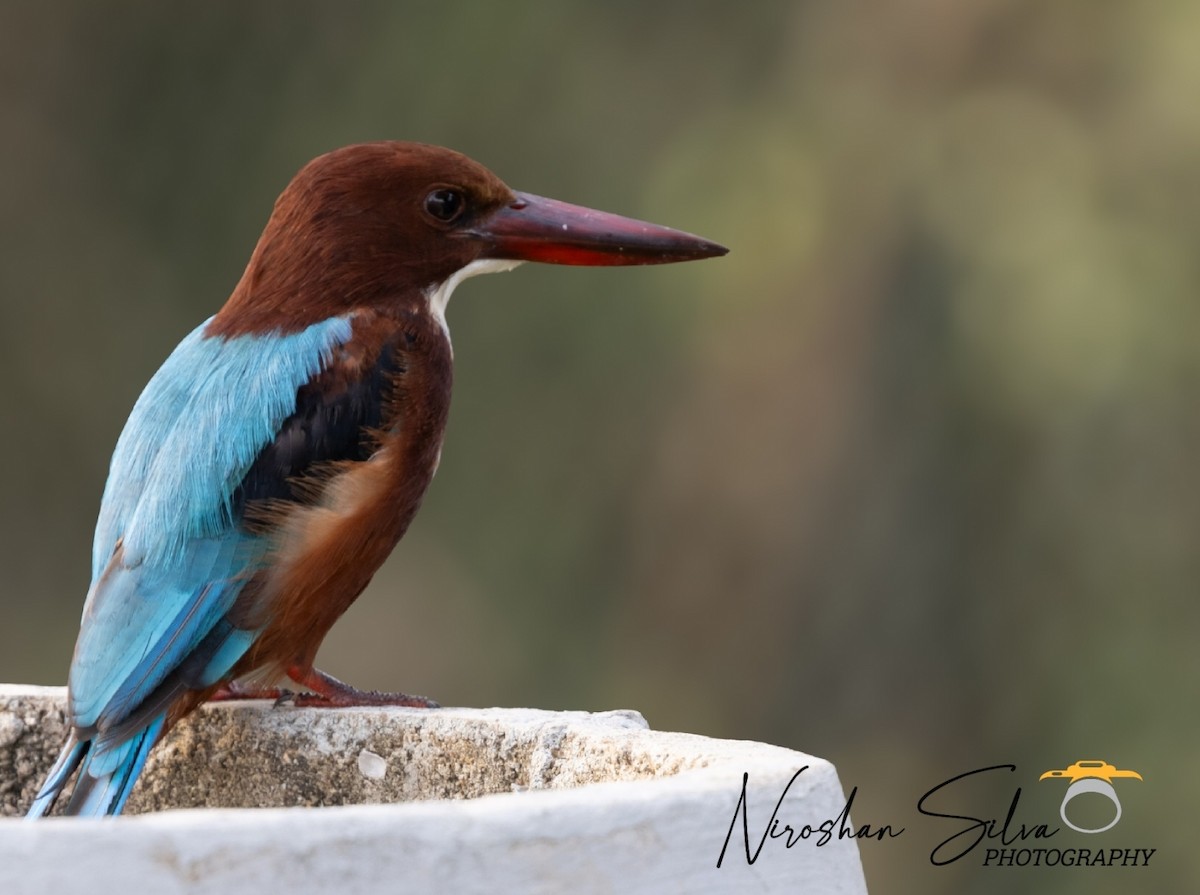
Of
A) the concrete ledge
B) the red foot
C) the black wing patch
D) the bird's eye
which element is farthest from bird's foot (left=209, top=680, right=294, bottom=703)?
the bird's eye

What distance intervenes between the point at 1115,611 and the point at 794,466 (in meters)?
1.59

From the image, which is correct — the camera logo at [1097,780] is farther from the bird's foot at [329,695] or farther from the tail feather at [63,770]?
the tail feather at [63,770]

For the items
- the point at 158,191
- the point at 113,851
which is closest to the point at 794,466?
the point at 158,191

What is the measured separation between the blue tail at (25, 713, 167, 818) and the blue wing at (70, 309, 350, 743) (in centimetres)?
7

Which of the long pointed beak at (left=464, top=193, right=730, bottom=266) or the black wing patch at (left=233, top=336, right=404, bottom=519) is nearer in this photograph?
the black wing patch at (left=233, top=336, right=404, bottom=519)

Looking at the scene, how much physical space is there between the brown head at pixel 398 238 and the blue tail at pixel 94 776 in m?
0.74

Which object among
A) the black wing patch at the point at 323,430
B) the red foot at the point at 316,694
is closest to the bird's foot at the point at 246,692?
the red foot at the point at 316,694

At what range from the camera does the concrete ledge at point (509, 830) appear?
4.02ft

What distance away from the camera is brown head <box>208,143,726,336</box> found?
2803 millimetres

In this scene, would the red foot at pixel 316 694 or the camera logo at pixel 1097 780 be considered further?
the camera logo at pixel 1097 780

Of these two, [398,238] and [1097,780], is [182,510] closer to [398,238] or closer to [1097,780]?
[398,238]

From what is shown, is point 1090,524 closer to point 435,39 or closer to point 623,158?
point 623,158

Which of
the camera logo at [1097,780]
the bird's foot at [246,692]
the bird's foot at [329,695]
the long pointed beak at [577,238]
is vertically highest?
the long pointed beak at [577,238]

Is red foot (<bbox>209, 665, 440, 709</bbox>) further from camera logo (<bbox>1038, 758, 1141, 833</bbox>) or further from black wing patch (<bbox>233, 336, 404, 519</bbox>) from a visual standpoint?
camera logo (<bbox>1038, 758, 1141, 833</bbox>)
